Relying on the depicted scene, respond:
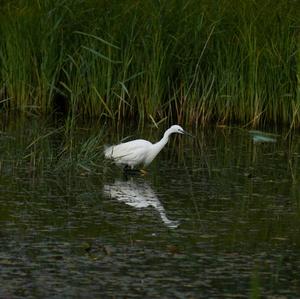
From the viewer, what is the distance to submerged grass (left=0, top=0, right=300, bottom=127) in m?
13.5

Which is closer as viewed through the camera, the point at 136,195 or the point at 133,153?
the point at 136,195

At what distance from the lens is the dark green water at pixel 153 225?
7.36 metres

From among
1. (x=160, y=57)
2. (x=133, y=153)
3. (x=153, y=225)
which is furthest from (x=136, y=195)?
(x=160, y=57)

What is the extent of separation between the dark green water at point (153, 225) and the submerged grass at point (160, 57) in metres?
1.05

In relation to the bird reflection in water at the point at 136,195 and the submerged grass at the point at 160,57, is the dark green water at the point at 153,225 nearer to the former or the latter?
the bird reflection in water at the point at 136,195

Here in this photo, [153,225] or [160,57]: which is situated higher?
[160,57]

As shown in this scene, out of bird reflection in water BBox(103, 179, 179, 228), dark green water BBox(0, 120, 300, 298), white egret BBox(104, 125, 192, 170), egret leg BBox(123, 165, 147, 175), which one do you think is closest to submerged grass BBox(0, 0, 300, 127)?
dark green water BBox(0, 120, 300, 298)

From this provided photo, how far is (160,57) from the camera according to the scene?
13.6m

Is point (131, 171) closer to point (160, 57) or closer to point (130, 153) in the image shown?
point (130, 153)

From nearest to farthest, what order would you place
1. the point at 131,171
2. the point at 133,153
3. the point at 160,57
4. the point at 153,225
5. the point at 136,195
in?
the point at 153,225
the point at 136,195
the point at 133,153
the point at 131,171
the point at 160,57

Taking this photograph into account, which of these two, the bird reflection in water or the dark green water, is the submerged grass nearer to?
the dark green water

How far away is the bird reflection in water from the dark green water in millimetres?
11

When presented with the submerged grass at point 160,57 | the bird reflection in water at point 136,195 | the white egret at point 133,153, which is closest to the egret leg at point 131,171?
the white egret at point 133,153

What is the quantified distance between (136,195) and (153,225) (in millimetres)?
1224
